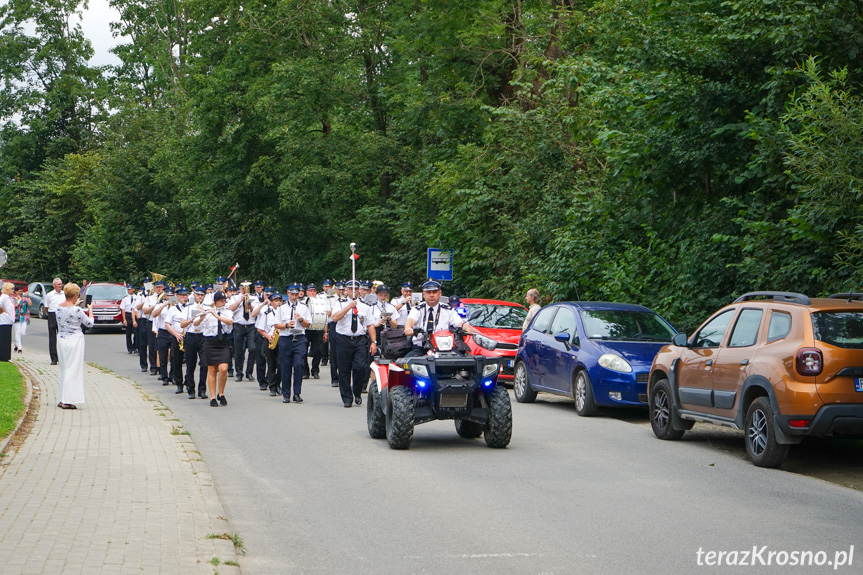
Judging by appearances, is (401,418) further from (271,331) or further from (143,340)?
(143,340)

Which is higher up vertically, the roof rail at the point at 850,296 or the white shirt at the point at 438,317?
the roof rail at the point at 850,296

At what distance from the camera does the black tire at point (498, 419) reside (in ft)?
38.5

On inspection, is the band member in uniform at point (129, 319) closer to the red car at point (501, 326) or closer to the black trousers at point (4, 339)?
the black trousers at point (4, 339)

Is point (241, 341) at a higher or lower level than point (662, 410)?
higher

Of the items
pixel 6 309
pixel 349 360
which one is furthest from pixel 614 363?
pixel 6 309

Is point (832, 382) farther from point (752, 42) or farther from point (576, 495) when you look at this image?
point (752, 42)

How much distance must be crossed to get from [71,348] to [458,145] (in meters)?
17.2

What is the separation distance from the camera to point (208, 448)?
1192 cm

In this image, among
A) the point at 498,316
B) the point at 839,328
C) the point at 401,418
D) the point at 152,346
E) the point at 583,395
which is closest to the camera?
the point at 839,328

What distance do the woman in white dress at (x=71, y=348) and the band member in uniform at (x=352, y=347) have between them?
386 centimetres

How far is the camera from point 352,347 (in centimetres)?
1678

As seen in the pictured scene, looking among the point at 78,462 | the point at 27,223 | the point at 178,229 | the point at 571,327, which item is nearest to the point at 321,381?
the point at 571,327

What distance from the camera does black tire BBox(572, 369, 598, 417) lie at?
50.0 feet

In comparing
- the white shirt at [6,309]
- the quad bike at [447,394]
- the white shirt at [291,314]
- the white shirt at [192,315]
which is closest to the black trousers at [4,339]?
the white shirt at [6,309]
